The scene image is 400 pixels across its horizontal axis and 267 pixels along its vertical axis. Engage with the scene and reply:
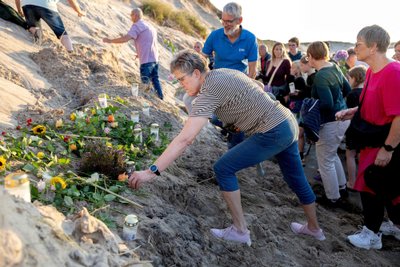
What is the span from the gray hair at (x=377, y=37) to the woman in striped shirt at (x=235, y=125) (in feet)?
3.24

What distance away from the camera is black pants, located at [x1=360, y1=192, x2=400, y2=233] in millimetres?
3775

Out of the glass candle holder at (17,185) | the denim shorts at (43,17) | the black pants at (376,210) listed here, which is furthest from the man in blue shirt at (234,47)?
the glass candle holder at (17,185)

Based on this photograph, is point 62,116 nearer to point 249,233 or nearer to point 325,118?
point 249,233

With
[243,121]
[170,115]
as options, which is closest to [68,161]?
[243,121]

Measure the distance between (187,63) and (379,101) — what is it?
183 centimetres

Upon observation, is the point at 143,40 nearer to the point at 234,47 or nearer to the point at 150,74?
the point at 150,74

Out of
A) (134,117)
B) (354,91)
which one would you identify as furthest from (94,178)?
(354,91)

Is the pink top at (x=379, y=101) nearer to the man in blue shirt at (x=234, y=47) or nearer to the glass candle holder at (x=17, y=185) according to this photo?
the man in blue shirt at (x=234, y=47)

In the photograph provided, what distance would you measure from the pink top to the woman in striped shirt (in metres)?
0.69

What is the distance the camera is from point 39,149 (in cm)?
373

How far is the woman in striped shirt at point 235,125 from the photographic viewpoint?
287cm

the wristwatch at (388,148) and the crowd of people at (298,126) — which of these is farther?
the wristwatch at (388,148)

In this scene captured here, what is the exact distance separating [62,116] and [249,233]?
2561 millimetres

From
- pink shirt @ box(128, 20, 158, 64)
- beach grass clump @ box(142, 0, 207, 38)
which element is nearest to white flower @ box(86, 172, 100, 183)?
pink shirt @ box(128, 20, 158, 64)
